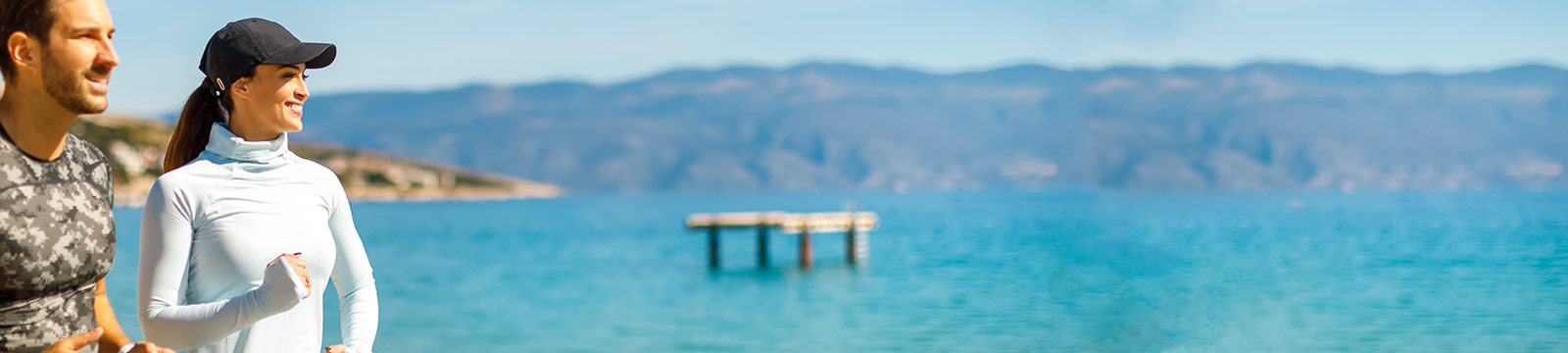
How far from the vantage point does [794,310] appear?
124 ft

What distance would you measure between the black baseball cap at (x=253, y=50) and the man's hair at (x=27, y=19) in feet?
1.27

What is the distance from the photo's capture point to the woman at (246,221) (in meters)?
Result: 2.82

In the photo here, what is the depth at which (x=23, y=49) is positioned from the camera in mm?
2617

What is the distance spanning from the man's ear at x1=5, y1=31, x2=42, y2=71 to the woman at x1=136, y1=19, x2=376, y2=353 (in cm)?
35

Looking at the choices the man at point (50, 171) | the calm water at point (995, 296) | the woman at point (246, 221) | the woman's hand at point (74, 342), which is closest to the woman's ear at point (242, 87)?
the woman at point (246, 221)

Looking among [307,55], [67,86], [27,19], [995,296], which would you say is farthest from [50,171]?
[995,296]

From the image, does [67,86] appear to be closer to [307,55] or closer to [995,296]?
[307,55]

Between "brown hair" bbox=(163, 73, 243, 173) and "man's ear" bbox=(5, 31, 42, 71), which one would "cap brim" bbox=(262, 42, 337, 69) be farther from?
"man's ear" bbox=(5, 31, 42, 71)

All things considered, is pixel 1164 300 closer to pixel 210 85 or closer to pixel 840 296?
pixel 840 296

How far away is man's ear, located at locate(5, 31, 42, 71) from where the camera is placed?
2602 mm

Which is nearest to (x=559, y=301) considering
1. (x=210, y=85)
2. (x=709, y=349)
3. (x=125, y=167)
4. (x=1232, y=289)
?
(x=709, y=349)

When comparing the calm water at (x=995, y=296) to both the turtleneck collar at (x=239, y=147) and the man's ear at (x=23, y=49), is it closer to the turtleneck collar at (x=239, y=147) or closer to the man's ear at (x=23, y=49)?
the turtleneck collar at (x=239, y=147)

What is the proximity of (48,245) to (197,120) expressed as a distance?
0.60 meters

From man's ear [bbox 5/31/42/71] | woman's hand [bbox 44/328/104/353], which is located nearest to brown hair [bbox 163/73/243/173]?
man's ear [bbox 5/31/42/71]
